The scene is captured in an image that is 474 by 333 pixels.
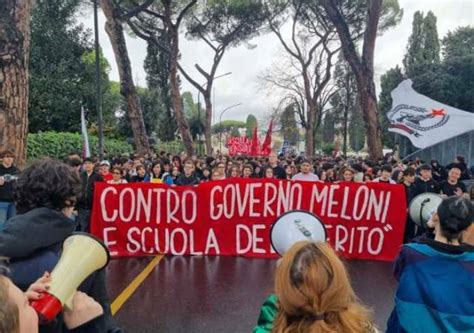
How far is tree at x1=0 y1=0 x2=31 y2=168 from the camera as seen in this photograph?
6891 millimetres

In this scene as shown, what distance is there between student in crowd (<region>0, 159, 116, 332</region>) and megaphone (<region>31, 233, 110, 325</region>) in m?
0.10

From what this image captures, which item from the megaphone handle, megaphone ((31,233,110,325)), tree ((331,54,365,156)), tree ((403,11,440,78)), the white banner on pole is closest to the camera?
megaphone ((31,233,110,325))

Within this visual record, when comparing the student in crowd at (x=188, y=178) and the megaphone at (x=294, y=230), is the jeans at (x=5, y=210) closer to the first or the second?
the student in crowd at (x=188, y=178)

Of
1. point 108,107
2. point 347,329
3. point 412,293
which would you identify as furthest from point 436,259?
point 108,107

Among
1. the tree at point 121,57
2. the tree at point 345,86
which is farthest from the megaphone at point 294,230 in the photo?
the tree at point 345,86

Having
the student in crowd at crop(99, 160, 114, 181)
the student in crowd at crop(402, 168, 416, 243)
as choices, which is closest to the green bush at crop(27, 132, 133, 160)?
the student in crowd at crop(99, 160, 114, 181)

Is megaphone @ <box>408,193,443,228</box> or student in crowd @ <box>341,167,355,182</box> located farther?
student in crowd @ <box>341,167,355,182</box>

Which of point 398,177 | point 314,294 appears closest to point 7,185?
point 314,294

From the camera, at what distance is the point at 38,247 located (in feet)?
5.76

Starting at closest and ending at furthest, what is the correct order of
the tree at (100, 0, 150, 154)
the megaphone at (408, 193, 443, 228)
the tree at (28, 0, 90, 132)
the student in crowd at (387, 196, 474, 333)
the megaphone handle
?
the megaphone handle, the student in crowd at (387, 196, 474, 333), the megaphone at (408, 193, 443, 228), the tree at (100, 0, 150, 154), the tree at (28, 0, 90, 132)

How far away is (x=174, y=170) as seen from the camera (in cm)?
1052

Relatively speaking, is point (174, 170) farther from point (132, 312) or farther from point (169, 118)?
point (169, 118)

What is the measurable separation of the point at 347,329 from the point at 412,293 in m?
1.07

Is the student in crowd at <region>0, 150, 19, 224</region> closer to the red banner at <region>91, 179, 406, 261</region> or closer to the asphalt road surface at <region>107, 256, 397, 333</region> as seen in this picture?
the red banner at <region>91, 179, 406, 261</region>
